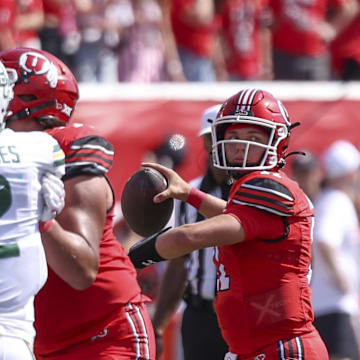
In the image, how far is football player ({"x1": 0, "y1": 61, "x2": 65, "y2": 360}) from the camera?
3.03 meters

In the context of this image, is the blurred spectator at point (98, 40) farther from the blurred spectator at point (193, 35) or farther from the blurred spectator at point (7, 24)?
the blurred spectator at point (7, 24)

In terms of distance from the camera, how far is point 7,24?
8172mm

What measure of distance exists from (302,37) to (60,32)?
2.29m

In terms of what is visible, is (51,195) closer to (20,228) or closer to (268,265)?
(20,228)

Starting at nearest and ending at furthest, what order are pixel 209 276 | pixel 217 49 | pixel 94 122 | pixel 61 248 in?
pixel 61 248
pixel 209 276
pixel 94 122
pixel 217 49

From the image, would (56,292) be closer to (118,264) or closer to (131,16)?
(118,264)

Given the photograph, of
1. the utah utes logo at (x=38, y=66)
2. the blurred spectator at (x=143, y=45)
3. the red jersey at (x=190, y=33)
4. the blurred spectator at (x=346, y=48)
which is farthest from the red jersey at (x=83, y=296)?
the blurred spectator at (x=346, y=48)

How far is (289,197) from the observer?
3461 mm

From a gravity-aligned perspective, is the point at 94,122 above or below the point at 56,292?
below

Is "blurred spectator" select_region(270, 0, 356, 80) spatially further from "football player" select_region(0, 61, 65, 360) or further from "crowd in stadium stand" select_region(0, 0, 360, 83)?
"football player" select_region(0, 61, 65, 360)

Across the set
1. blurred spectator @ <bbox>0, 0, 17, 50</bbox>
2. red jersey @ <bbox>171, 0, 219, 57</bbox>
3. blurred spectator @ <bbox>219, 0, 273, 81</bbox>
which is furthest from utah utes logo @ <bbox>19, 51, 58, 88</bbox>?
blurred spectator @ <bbox>219, 0, 273, 81</bbox>

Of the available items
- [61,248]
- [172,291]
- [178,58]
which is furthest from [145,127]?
[61,248]

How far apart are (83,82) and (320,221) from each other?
307 centimetres

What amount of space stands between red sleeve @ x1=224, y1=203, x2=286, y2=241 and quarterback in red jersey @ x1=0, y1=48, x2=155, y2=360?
0.50 m
